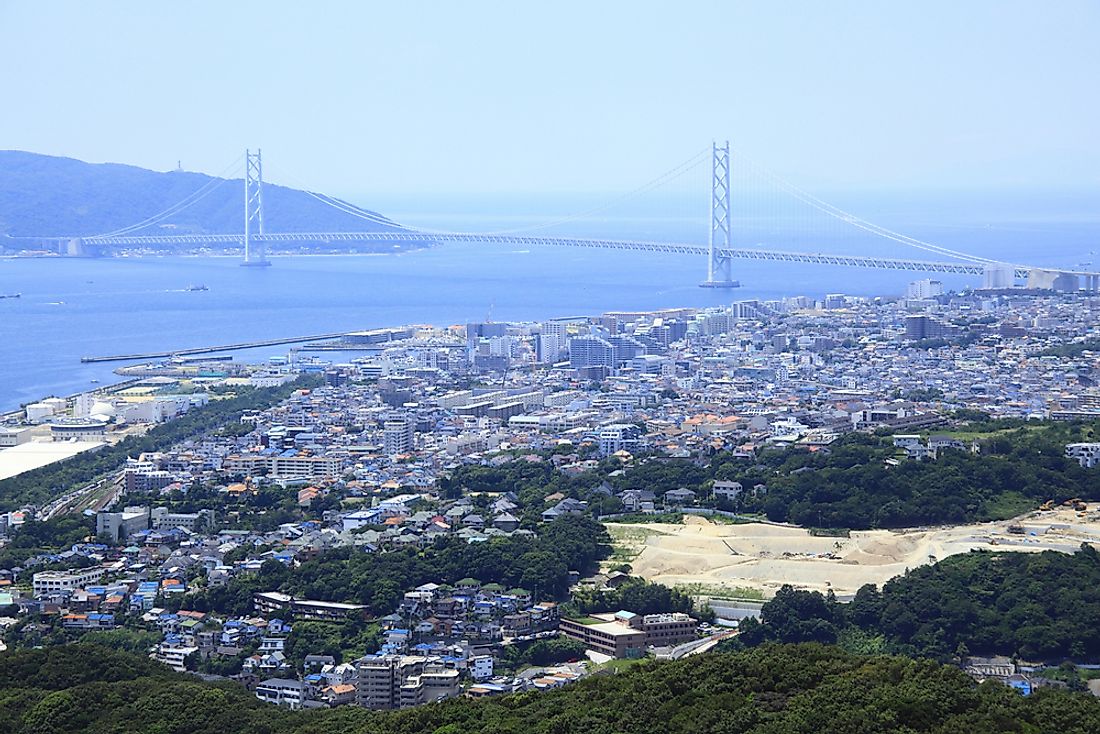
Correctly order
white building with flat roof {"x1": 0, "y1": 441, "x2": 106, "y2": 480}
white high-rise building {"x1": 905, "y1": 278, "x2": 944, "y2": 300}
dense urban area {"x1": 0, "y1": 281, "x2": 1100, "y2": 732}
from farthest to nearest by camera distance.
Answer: white high-rise building {"x1": 905, "y1": 278, "x2": 944, "y2": 300}, white building with flat roof {"x1": 0, "y1": 441, "x2": 106, "y2": 480}, dense urban area {"x1": 0, "y1": 281, "x2": 1100, "y2": 732}

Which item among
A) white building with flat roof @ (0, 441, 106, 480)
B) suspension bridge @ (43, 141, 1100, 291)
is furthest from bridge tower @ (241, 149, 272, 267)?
white building with flat roof @ (0, 441, 106, 480)

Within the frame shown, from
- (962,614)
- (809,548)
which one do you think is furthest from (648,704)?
(809,548)

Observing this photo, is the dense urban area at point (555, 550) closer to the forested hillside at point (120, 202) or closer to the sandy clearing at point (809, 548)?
the sandy clearing at point (809, 548)

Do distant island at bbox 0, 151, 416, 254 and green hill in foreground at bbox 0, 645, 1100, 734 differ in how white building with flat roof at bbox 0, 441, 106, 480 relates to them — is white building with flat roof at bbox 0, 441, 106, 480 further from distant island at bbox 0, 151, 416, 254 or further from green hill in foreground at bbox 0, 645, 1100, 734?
distant island at bbox 0, 151, 416, 254

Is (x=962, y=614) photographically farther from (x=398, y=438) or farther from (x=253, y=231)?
(x=253, y=231)

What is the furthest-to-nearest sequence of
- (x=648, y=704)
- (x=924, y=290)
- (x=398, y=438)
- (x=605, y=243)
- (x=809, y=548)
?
1. (x=605, y=243)
2. (x=924, y=290)
3. (x=398, y=438)
4. (x=809, y=548)
5. (x=648, y=704)

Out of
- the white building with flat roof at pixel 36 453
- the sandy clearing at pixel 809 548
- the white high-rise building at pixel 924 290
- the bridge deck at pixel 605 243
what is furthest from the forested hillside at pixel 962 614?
the bridge deck at pixel 605 243
